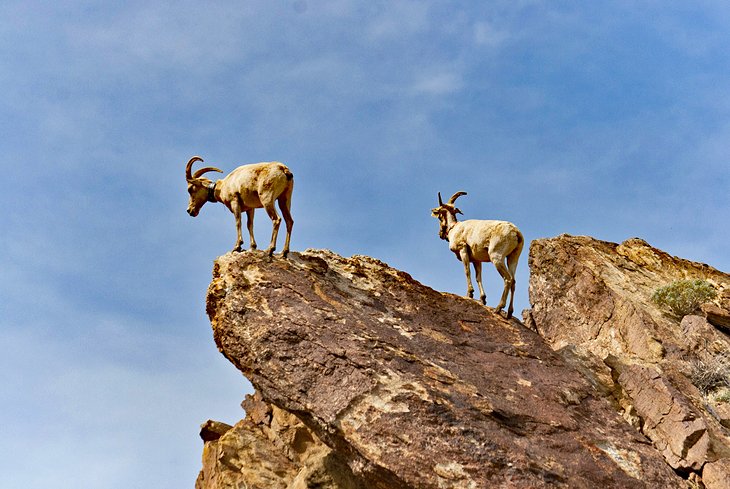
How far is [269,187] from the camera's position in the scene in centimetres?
1627

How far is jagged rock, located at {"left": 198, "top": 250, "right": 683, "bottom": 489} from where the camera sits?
38.5 ft

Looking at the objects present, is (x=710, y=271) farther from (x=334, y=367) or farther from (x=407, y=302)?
(x=334, y=367)

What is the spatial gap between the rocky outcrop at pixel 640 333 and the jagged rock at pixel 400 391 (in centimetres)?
62

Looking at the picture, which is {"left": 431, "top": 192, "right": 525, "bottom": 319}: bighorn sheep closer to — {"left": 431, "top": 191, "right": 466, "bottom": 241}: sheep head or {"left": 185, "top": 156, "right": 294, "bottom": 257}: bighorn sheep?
{"left": 431, "top": 191, "right": 466, "bottom": 241}: sheep head

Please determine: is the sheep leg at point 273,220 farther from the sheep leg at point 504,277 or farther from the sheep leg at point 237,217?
the sheep leg at point 504,277

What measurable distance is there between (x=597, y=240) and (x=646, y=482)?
1072cm

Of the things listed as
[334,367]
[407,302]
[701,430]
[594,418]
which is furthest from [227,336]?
[701,430]

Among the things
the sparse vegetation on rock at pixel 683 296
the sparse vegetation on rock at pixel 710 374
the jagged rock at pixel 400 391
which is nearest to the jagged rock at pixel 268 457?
the jagged rock at pixel 400 391

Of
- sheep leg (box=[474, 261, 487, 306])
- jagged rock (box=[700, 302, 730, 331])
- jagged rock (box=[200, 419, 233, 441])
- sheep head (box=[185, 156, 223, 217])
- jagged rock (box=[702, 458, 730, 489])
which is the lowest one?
jagged rock (box=[702, 458, 730, 489])

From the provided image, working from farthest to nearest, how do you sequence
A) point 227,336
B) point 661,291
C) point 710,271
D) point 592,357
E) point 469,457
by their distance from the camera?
point 710,271 < point 661,291 < point 592,357 < point 227,336 < point 469,457

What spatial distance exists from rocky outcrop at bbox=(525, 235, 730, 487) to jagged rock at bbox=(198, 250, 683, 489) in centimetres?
62

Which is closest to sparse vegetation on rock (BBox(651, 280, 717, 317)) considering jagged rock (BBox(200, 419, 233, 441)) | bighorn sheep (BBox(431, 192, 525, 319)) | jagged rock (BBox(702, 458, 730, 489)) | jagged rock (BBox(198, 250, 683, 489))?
bighorn sheep (BBox(431, 192, 525, 319))

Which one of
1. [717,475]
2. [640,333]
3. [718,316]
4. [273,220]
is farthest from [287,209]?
[718,316]

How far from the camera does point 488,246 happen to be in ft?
59.5
